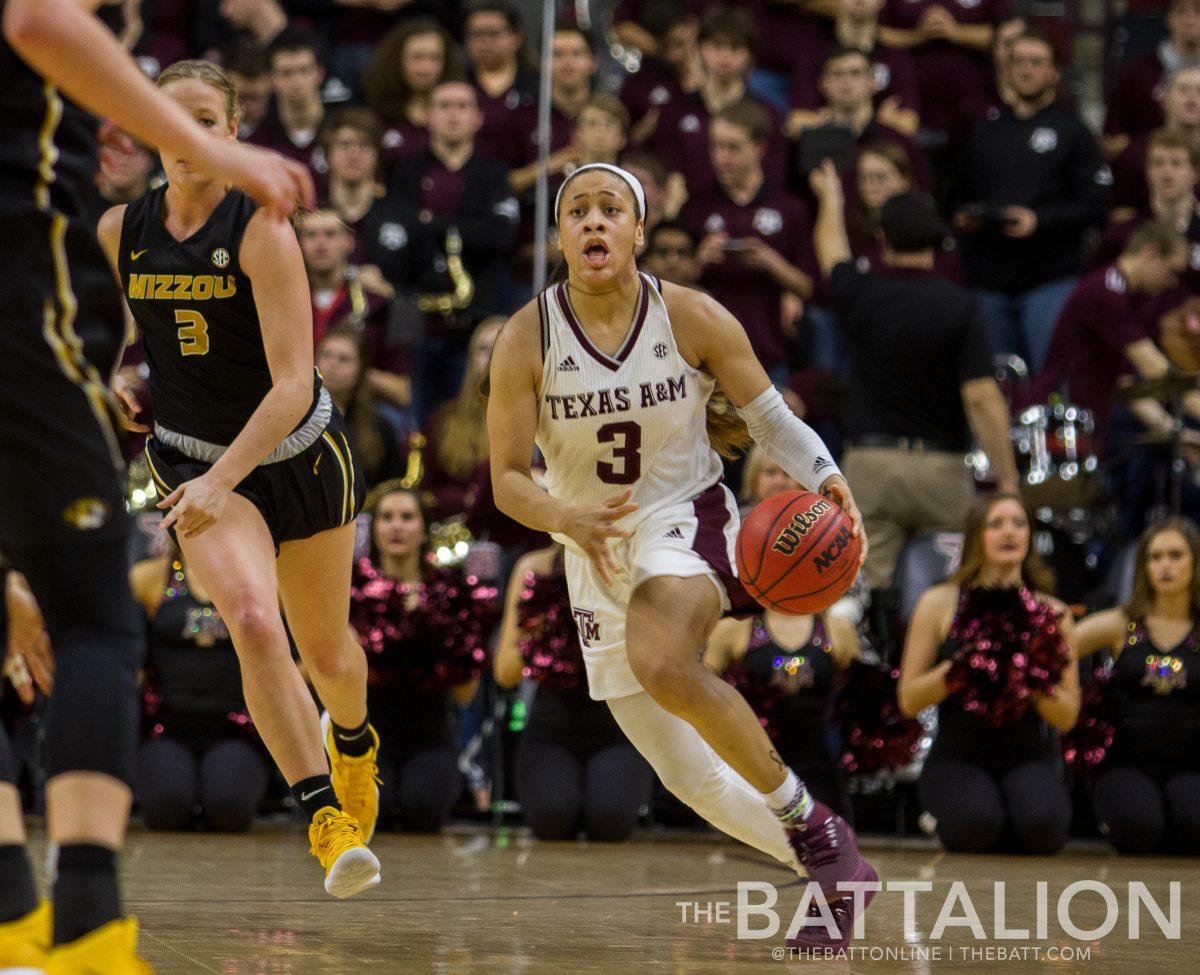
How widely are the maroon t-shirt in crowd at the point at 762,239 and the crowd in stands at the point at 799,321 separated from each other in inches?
0.9

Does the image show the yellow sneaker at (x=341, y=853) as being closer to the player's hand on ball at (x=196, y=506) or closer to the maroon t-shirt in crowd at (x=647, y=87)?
the player's hand on ball at (x=196, y=506)

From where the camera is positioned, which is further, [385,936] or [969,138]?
[969,138]

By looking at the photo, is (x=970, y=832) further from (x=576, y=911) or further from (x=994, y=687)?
(x=576, y=911)

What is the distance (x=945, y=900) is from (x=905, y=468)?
137 inches

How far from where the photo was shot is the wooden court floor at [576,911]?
4371 mm

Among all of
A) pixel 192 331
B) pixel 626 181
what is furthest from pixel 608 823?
pixel 192 331

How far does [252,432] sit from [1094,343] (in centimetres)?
655

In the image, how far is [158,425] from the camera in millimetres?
5129

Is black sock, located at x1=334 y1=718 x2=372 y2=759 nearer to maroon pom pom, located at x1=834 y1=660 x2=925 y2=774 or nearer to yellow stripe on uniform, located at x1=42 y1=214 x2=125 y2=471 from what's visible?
yellow stripe on uniform, located at x1=42 y1=214 x2=125 y2=471

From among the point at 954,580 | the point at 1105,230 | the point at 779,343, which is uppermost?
the point at 1105,230

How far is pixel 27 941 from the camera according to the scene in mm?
3113

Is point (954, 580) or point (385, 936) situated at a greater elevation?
point (954, 580)

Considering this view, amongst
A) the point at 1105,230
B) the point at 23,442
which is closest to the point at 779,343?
the point at 1105,230

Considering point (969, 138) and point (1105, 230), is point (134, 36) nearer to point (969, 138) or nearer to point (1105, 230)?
point (969, 138)
